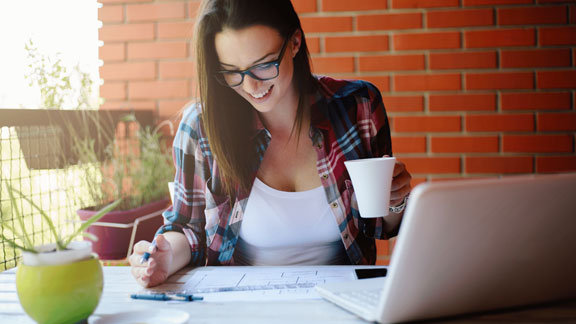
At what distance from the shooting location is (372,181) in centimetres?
100

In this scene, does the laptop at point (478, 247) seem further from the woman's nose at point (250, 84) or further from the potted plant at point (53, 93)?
the potted plant at point (53, 93)

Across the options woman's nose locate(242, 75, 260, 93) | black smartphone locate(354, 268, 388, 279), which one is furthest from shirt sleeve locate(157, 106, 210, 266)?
black smartphone locate(354, 268, 388, 279)

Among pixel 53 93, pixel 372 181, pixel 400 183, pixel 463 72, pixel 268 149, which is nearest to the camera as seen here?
pixel 372 181

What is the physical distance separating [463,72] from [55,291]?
197 centimetres

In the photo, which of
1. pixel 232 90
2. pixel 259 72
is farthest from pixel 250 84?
pixel 232 90

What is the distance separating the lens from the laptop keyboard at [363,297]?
2.63 ft

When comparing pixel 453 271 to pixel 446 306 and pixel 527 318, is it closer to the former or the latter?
pixel 446 306

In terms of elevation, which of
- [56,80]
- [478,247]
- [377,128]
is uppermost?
[56,80]

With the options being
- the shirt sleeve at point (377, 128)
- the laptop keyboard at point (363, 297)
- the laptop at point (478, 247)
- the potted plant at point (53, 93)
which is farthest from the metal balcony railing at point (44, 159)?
the laptop at point (478, 247)

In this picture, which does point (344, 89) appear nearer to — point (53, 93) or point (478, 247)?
point (478, 247)

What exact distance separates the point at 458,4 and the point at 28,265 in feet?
6.70

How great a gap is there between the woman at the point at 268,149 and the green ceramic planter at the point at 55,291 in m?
0.49

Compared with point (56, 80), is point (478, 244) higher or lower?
lower

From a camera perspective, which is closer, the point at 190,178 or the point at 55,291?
the point at 55,291
